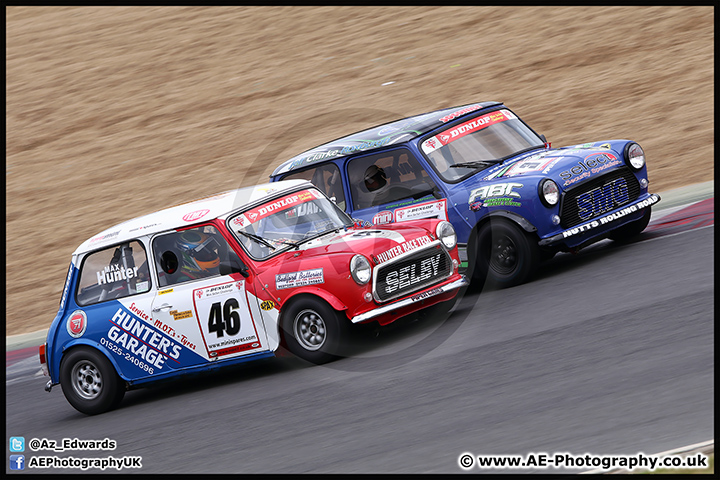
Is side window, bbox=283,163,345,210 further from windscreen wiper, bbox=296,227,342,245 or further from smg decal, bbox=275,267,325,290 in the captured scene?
smg decal, bbox=275,267,325,290

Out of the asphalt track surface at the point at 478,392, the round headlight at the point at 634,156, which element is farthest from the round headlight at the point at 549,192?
the round headlight at the point at 634,156

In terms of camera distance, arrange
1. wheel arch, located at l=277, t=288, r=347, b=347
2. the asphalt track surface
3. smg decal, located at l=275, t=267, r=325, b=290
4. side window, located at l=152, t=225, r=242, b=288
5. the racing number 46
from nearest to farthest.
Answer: the asphalt track surface
wheel arch, located at l=277, t=288, r=347, b=347
smg decal, located at l=275, t=267, r=325, b=290
the racing number 46
side window, located at l=152, t=225, r=242, b=288

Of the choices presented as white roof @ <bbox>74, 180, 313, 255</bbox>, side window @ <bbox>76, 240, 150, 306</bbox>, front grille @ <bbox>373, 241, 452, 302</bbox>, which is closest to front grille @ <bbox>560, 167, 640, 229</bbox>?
front grille @ <bbox>373, 241, 452, 302</bbox>

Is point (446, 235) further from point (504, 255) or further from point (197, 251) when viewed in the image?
point (197, 251)

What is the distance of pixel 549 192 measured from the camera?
8180 mm

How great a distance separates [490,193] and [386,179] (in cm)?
134

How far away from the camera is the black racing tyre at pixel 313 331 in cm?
721

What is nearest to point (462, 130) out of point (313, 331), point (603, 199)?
point (603, 199)

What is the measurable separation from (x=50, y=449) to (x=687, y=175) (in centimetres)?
897

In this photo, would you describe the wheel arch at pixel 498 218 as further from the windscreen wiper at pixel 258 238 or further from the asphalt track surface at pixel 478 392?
the windscreen wiper at pixel 258 238

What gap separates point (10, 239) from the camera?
49.3 feet

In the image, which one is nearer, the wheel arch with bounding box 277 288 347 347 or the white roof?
the wheel arch with bounding box 277 288 347 347

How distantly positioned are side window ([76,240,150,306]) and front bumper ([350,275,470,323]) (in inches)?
86.5

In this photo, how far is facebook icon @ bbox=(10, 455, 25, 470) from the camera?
22.3 ft
